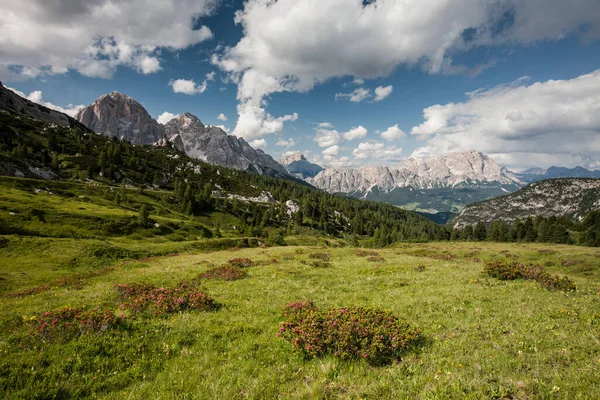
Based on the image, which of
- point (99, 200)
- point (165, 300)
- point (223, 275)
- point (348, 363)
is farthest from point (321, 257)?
point (99, 200)

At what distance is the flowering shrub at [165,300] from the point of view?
14.2m

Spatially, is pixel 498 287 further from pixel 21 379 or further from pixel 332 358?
pixel 21 379

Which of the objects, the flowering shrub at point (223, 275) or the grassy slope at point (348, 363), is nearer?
the grassy slope at point (348, 363)

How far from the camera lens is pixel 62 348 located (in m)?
9.48

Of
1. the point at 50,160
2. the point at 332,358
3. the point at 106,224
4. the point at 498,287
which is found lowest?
the point at 106,224

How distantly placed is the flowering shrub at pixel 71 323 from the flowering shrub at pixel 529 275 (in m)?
25.9

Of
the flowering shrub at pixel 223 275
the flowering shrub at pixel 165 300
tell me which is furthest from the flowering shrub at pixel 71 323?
the flowering shrub at pixel 223 275

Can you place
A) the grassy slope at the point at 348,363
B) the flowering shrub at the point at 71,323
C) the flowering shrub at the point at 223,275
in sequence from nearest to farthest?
1. the grassy slope at the point at 348,363
2. the flowering shrub at the point at 71,323
3. the flowering shrub at the point at 223,275

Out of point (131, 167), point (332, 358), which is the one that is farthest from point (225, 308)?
point (131, 167)

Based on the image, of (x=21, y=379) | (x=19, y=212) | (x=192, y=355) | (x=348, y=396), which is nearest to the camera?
(x=348, y=396)

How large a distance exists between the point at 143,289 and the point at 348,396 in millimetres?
15545

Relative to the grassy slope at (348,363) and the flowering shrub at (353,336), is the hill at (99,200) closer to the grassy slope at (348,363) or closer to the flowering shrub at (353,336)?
the grassy slope at (348,363)

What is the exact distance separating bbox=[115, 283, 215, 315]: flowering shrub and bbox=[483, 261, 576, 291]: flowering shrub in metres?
22.1

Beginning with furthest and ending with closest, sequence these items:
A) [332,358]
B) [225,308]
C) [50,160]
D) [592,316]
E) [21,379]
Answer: [50,160] → [225,308] → [592,316] → [332,358] → [21,379]
